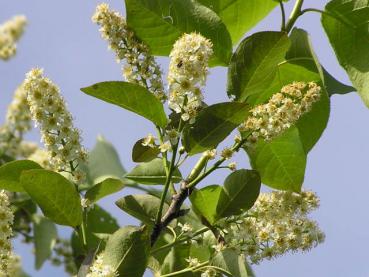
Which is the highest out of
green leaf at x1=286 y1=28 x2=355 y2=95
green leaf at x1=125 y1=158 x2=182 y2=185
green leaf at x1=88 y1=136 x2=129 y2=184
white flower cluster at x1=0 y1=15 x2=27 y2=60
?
white flower cluster at x1=0 y1=15 x2=27 y2=60

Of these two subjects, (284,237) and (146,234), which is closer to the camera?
(146,234)

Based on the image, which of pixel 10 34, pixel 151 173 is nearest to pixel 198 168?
pixel 151 173

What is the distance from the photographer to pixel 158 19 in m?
1.77

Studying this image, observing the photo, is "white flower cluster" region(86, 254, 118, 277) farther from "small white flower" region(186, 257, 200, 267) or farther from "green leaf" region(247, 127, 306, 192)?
"green leaf" region(247, 127, 306, 192)

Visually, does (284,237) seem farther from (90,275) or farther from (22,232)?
(22,232)

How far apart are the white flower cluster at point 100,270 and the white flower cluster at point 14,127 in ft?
7.31

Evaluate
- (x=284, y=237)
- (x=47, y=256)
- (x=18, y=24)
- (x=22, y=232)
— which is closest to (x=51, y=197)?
(x=284, y=237)

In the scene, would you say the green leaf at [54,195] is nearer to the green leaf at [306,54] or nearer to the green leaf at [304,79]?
the green leaf at [304,79]

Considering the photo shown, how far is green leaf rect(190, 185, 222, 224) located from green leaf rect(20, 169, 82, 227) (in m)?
0.28

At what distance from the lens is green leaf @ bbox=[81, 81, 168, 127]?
1534 mm

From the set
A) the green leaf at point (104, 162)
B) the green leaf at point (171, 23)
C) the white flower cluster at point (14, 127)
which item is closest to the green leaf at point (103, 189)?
the green leaf at point (171, 23)

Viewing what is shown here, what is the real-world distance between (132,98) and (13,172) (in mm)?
382

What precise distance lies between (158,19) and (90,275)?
671 millimetres

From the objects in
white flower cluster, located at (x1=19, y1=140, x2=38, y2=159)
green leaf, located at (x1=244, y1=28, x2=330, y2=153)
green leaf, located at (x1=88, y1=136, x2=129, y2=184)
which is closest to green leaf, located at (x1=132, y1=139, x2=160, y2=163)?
green leaf, located at (x1=244, y1=28, x2=330, y2=153)
